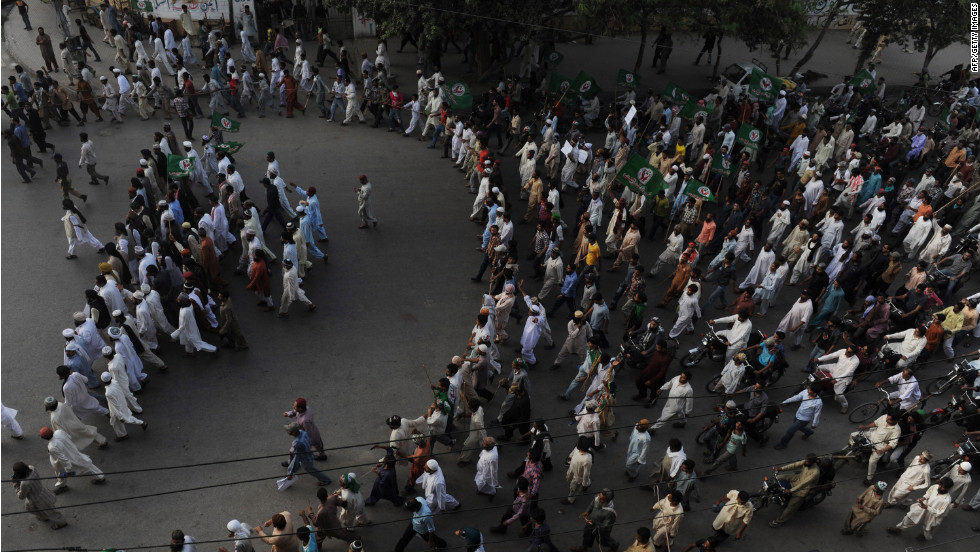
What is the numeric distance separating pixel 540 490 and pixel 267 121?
43.8ft

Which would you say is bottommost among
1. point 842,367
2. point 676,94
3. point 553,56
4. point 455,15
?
point 842,367

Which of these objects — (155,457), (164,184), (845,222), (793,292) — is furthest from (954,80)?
(155,457)

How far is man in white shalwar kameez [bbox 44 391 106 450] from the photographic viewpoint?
9531 mm

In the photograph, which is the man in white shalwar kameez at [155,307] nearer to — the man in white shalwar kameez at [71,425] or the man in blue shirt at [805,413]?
the man in white shalwar kameez at [71,425]

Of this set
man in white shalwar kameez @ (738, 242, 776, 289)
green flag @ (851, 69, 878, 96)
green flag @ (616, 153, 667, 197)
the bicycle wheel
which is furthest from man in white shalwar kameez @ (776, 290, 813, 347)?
green flag @ (851, 69, 878, 96)

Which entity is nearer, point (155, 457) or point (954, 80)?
point (155, 457)

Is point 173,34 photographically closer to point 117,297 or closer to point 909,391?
point 117,297

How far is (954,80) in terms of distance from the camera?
23.9 m

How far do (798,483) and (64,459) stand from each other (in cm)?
959

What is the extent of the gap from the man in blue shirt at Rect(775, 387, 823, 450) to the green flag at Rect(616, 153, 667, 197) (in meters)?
4.97

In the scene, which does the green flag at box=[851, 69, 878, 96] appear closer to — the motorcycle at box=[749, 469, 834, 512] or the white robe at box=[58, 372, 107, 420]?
the motorcycle at box=[749, 469, 834, 512]

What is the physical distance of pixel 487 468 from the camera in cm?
972

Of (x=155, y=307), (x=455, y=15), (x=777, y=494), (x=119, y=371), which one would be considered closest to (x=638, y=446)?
(x=777, y=494)

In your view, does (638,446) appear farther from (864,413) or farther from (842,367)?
(864,413)
